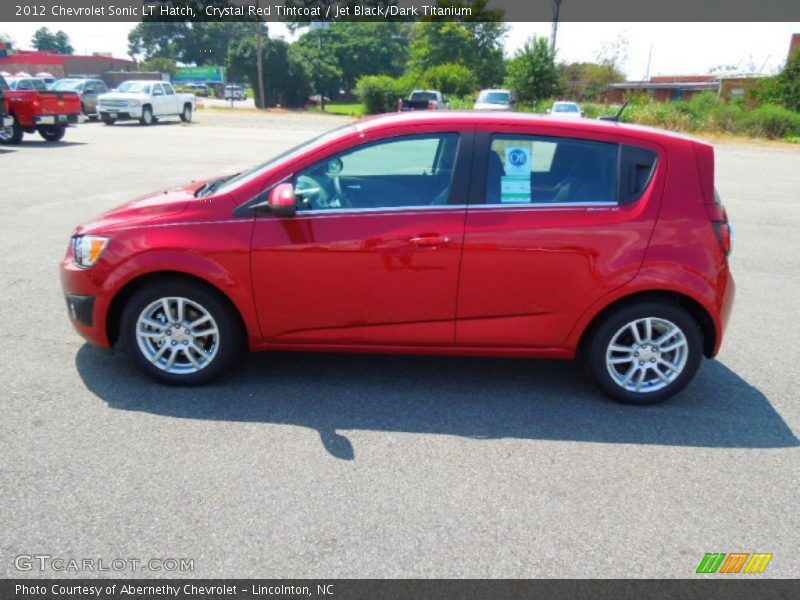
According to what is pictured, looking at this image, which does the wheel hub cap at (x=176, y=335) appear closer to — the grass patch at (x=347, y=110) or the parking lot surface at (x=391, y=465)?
the parking lot surface at (x=391, y=465)

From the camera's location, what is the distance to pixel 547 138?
4074 mm

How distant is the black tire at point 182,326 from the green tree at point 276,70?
169 feet

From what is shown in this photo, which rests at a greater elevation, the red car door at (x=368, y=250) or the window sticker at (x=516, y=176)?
the window sticker at (x=516, y=176)

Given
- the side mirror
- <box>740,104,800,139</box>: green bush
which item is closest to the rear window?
<box>740,104,800,139</box>: green bush

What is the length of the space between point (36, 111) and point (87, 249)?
57.6ft

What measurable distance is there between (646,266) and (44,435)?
3597 millimetres

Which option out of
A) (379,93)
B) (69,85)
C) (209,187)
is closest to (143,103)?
(69,85)

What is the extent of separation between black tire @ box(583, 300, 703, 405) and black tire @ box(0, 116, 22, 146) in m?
19.7

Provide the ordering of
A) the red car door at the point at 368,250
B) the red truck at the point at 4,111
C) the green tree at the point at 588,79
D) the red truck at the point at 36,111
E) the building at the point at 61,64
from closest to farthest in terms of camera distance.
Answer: the red car door at the point at 368,250 < the red truck at the point at 4,111 < the red truck at the point at 36,111 < the green tree at the point at 588,79 < the building at the point at 61,64

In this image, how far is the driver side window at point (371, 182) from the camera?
13.4 ft

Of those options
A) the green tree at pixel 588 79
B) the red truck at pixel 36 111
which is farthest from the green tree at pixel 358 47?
the red truck at pixel 36 111

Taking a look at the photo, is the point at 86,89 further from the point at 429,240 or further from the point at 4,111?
the point at 429,240

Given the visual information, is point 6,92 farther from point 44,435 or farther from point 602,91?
point 602,91

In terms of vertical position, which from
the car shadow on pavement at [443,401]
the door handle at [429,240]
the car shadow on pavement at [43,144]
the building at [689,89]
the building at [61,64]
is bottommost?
the car shadow on pavement at [443,401]
